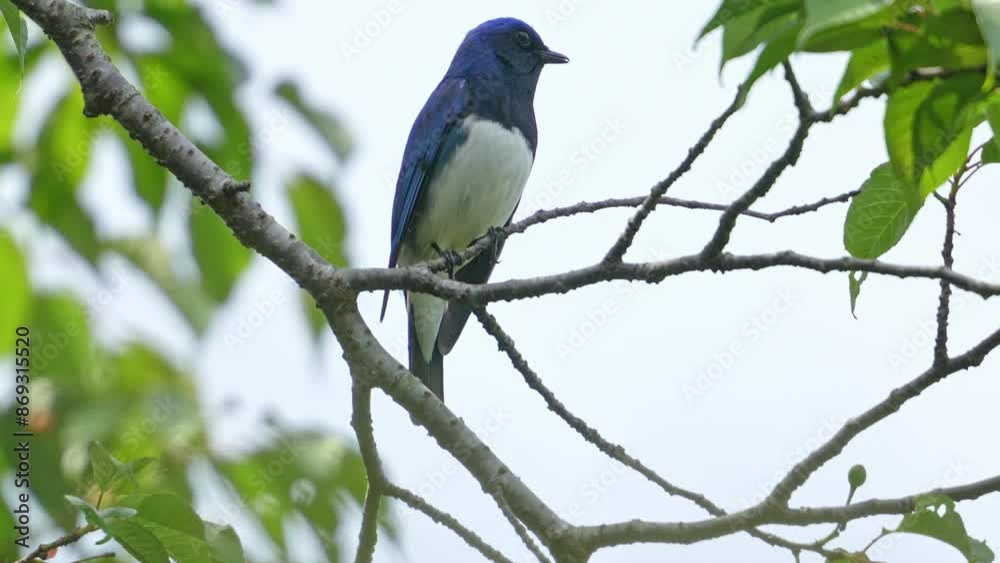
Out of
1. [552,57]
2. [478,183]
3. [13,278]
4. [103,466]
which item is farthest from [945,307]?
[552,57]

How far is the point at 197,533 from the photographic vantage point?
5.85 feet

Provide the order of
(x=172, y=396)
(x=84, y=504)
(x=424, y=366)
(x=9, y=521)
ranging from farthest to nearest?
(x=424, y=366)
(x=172, y=396)
(x=9, y=521)
(x=84, y=504)

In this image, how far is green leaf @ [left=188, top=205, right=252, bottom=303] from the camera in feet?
8.30

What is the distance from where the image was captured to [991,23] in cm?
101

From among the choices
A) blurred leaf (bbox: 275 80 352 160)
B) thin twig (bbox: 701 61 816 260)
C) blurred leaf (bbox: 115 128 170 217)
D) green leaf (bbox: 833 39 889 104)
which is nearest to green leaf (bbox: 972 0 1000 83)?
green leaf (bbox: 833 39 889 104)

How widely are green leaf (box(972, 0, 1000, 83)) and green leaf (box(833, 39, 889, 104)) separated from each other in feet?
0.66

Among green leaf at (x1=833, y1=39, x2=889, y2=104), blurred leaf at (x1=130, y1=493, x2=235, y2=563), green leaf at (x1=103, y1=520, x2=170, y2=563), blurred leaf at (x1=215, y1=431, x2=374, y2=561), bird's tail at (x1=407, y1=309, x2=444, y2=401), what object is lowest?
green leaf at (x1=103, y1=520, x2=170, y2=563)

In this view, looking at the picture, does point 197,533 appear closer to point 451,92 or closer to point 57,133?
point 57,133

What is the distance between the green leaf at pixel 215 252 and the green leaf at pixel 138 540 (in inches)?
34.5

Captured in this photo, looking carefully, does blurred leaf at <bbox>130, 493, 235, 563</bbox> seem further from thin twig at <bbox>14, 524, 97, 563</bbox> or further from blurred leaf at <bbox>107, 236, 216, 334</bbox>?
blurred leaf at <bbox>107, 236, 216, 334</bbox>

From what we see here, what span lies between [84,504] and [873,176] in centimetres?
131

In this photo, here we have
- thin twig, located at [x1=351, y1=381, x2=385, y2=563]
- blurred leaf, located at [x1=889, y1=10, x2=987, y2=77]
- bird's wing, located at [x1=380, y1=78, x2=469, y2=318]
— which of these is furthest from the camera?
bird's wing, located at [x1=380, y1=78, x2=469, y2=318]

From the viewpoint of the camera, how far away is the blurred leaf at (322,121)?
2.63m

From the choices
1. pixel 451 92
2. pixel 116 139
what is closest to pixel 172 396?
pixel 116 139
